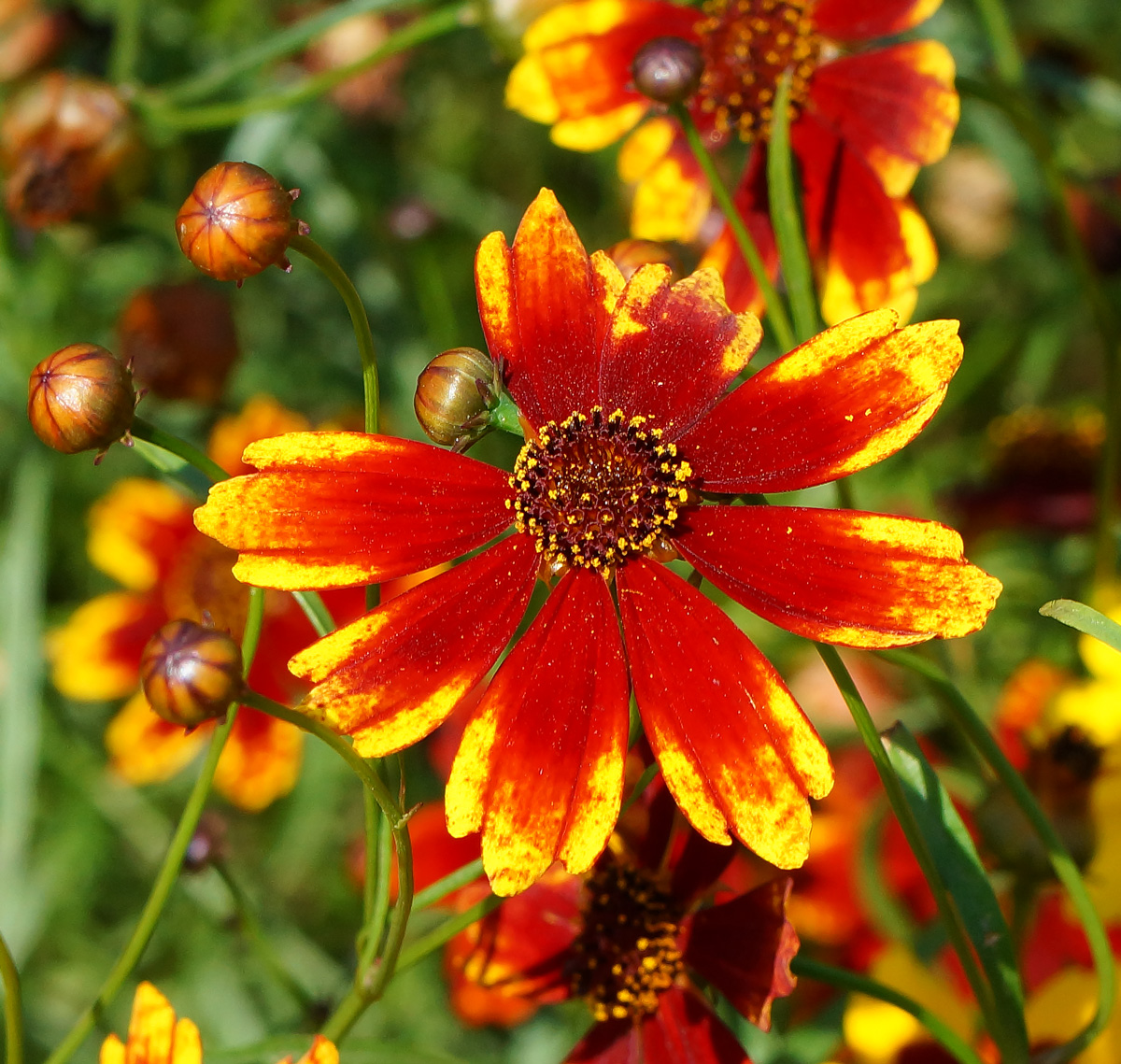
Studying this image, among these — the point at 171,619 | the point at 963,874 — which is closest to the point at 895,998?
the point at 963,874

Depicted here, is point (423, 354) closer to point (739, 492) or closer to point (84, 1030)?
point (739, 492)

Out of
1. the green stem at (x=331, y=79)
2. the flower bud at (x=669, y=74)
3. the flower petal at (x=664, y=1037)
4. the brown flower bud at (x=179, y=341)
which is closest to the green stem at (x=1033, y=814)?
the flower petal at (x=664, y=1037)

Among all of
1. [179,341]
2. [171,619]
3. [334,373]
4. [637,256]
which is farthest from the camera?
[334,373]

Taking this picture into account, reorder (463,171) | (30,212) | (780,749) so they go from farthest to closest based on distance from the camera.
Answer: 1. (463,171)
2. (30,212)
3. (780,749)

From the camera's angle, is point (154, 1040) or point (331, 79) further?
point (331, 79)

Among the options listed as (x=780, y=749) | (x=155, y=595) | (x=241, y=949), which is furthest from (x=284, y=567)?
(x=241, y=949)

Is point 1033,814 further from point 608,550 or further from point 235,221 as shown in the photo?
point 235,221

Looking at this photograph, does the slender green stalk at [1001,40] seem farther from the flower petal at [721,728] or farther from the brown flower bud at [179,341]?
the brown flower bud at [179,341]
